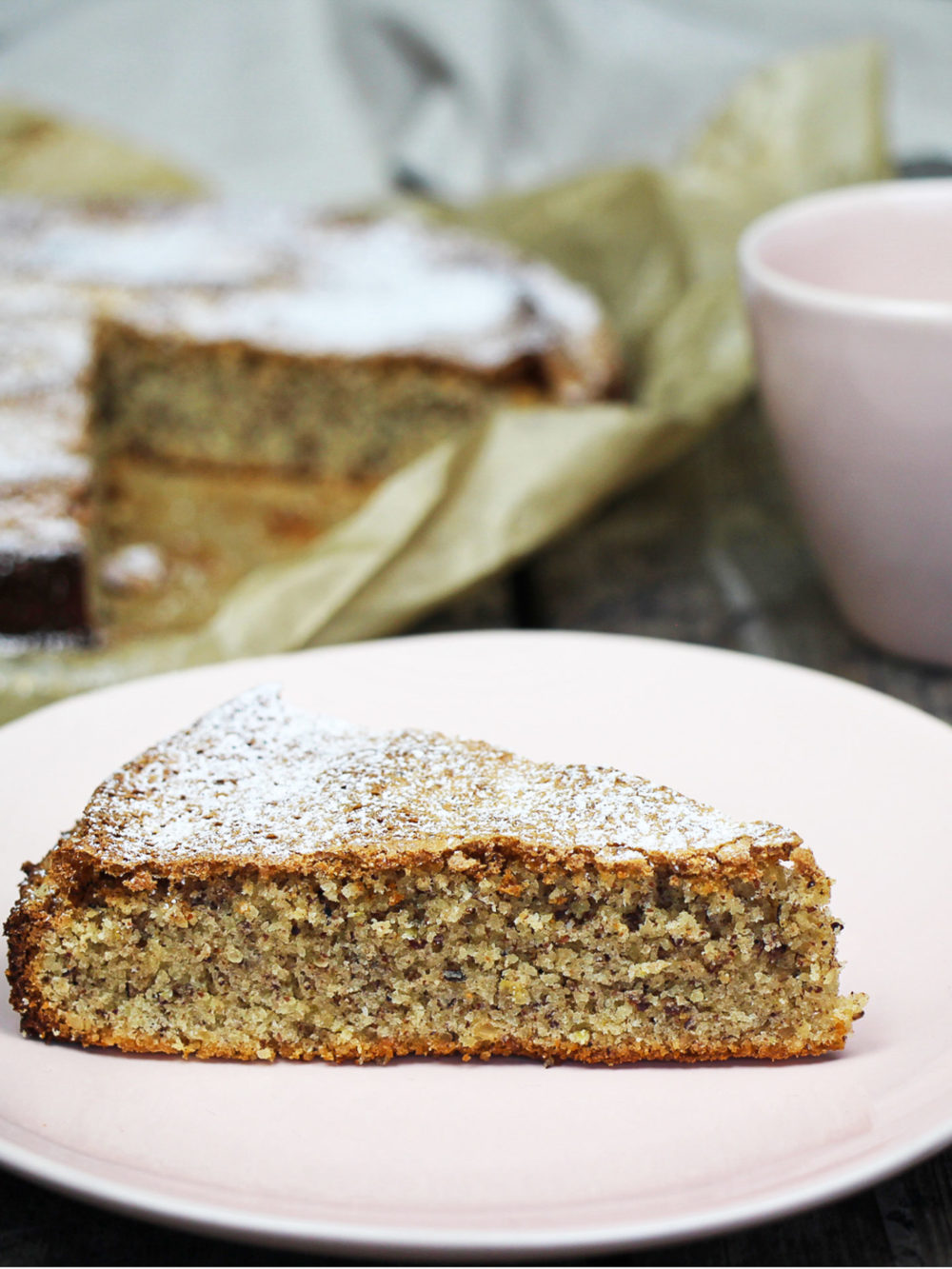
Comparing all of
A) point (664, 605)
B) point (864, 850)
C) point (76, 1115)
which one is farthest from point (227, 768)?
point (664, 605)

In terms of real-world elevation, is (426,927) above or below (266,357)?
above

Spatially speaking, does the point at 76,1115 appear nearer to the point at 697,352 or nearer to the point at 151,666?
the point at 151,666

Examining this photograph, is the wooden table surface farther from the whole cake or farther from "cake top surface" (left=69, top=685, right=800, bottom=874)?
"cake top surface" (left=69, top=685, right=800, bottom=874)

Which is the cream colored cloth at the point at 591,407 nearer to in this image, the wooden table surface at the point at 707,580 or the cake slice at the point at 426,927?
the wooden table surface at the point at 707,580

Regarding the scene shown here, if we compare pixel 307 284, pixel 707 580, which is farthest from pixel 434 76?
pixel 707 580

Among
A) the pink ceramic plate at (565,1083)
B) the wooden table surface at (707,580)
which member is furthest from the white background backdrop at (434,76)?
the pink ceramic plate at (565,1083)

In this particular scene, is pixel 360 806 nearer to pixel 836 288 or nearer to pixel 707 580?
pixel 707 580
